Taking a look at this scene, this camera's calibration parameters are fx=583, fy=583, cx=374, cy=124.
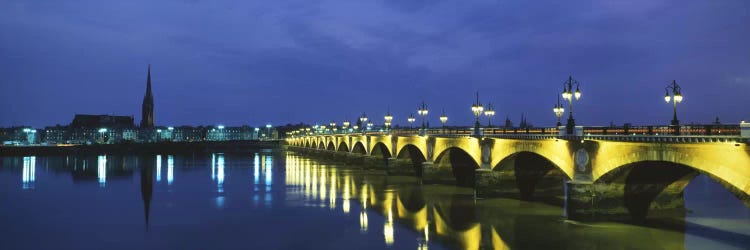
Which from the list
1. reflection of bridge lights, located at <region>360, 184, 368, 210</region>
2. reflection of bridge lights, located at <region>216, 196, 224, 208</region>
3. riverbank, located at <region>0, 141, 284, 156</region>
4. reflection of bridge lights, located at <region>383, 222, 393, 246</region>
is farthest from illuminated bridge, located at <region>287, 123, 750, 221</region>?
riverbank, located at <region>0, 141, 284, 156</region>

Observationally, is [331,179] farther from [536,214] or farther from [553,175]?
[536,214]

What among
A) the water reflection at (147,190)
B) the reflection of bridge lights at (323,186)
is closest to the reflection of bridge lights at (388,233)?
the reflection of bridge lights at (323,186)

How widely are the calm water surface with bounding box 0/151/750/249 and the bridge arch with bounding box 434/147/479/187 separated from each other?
328 centimetres

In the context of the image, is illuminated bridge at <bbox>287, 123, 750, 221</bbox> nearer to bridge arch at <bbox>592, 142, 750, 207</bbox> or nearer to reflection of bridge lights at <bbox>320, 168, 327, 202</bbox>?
bridge arch at <bbox>592, 142, 750, 207</bbox>

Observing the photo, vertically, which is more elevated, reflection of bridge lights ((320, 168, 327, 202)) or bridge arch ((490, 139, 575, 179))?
bridge arch ((490, 139, 575, 179))

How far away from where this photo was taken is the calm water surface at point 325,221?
2484 cm

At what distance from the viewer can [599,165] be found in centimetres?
2783

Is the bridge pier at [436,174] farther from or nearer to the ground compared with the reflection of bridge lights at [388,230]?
farther from the ground

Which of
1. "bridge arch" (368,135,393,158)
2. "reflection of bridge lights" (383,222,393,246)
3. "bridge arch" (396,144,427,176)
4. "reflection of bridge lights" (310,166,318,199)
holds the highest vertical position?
"bridge arch" (368,135,393,158)

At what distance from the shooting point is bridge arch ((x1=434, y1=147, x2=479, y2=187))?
5030 cm

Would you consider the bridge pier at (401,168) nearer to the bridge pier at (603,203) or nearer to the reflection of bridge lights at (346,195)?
the reflection of bridge lights at (346,195)

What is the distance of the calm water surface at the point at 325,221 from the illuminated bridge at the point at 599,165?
5.37ft

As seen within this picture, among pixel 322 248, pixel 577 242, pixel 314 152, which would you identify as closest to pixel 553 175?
pixel 577 242

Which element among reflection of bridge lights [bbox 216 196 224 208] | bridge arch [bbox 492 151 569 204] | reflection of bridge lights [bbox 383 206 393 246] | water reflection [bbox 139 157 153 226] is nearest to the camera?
reflection of bridge lights [bbox 383 206 393 246]
